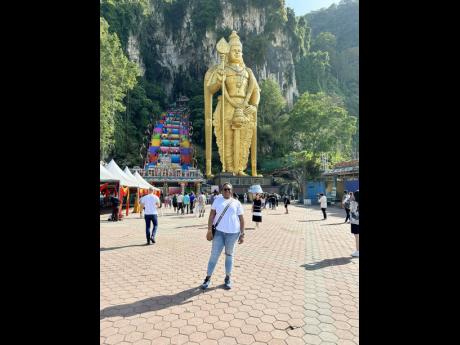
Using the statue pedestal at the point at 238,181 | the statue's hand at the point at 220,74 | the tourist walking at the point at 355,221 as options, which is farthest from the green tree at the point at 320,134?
the tourist walking at the point at 355,221

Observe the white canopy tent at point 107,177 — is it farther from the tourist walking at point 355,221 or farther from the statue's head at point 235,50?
the statue's head at point 235,50

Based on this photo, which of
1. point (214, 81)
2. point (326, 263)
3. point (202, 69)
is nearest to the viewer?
point (326, 263)

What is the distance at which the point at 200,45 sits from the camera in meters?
48.9

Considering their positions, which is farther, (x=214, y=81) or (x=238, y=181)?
(x=238, y=181)

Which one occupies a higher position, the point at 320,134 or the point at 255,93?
the point at 255,93

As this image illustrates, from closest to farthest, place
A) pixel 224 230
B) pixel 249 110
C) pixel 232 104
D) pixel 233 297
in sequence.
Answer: pixel 233 297
pixel 224 230
pixel 232 104
pixel 249 110

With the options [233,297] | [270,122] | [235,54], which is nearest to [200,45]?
[270,122]

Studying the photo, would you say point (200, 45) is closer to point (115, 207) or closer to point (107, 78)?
point (107, 78)

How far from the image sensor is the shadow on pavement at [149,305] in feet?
9.36

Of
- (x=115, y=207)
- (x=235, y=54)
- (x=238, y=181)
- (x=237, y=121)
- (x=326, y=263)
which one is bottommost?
(x=326, y=263)

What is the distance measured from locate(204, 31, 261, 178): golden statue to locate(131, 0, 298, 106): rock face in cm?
2405

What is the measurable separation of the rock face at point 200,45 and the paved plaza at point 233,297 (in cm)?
4508

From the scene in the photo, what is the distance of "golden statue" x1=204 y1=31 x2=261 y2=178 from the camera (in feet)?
75.6

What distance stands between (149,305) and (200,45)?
172 feet
